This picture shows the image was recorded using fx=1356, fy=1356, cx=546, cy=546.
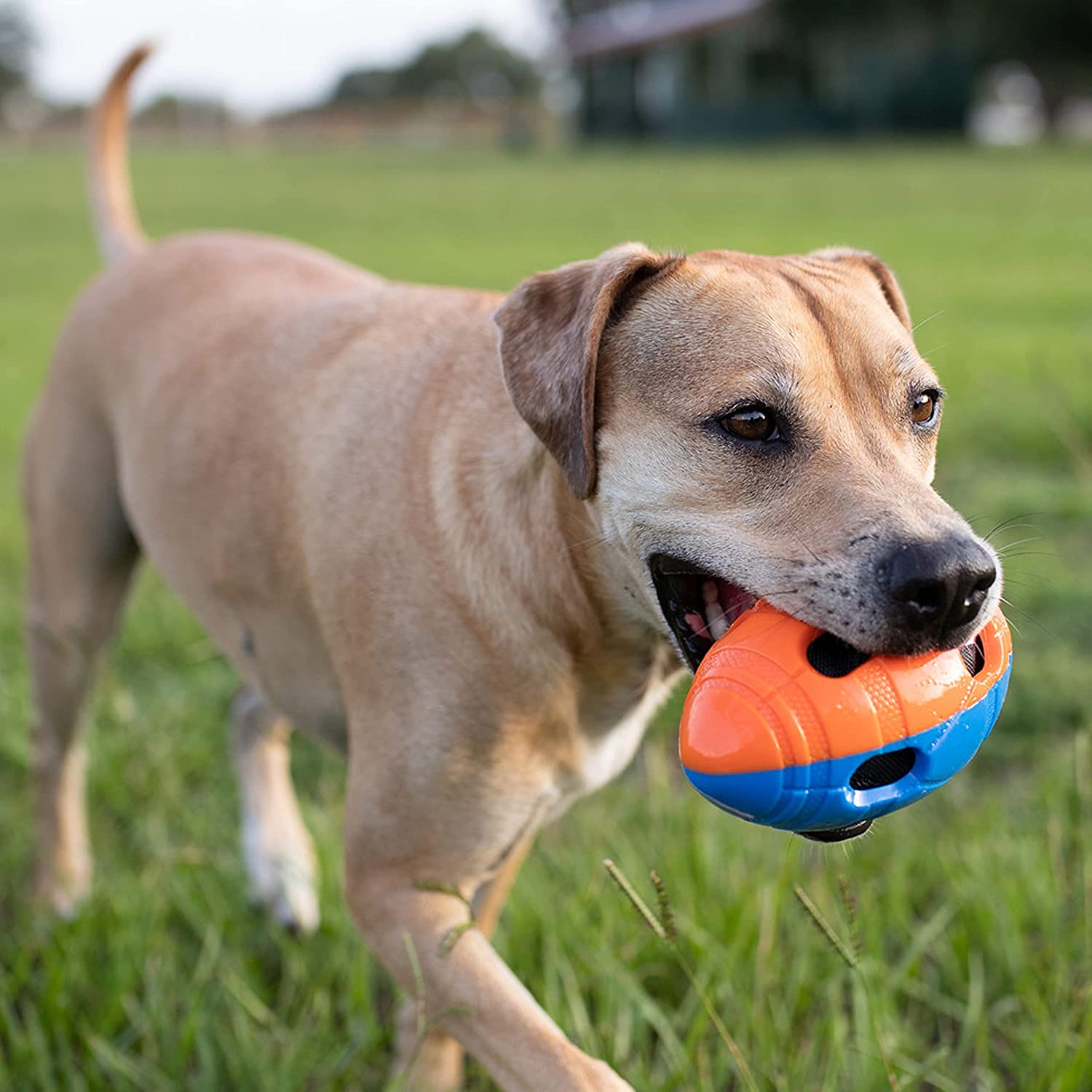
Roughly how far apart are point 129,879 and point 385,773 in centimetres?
144

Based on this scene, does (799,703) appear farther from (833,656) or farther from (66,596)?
(66,596)

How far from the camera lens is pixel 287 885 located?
3.86m

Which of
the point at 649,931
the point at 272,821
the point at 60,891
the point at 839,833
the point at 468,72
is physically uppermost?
the point at 839,833

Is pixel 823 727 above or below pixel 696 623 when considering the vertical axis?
above

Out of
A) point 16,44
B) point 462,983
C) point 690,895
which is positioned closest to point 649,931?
point 690,895

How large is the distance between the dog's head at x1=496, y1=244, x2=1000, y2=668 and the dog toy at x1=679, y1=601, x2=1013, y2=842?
0.08m

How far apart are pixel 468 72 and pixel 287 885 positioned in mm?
113806

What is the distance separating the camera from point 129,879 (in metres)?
3.89

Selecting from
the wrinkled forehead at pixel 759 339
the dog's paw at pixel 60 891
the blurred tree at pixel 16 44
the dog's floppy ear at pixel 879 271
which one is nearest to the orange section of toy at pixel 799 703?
the wrinkled forehead at pixel 759 339

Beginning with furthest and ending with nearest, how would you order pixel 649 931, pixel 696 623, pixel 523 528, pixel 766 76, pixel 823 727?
pixel 766 76 → pixel 649 931 → pixel 523 528 → pixel 696 623 → pixel 823 727

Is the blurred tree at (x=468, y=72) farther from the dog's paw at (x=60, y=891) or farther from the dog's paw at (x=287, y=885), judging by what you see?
the dog's paw at (x=287, y=885)

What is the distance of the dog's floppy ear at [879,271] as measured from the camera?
3127mm

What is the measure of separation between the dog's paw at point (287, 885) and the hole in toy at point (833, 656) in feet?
6.62

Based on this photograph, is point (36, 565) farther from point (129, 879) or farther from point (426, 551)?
point (426, 551)
